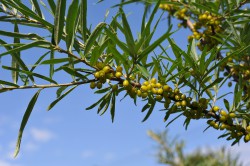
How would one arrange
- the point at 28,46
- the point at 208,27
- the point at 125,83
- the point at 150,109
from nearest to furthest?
1. the point at 28,46
2. the point at 125,83
3. the point at 150,109
4. the point at 208,27

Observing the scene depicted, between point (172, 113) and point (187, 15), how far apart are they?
0.89 metres

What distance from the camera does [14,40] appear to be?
857 mm

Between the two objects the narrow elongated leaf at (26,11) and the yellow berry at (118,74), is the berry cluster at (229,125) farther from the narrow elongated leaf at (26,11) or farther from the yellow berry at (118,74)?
the narrow elongated leaf at (26,11)

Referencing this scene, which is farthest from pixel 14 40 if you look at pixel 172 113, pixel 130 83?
pixel 172 113

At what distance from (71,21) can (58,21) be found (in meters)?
0.03

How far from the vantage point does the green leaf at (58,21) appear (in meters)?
0.74

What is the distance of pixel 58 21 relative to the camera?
762mm

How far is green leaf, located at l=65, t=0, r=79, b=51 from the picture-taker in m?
0.74

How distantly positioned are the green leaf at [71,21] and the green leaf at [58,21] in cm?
1

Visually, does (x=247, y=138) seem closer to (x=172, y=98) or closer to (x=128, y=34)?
(x=172, y=98)

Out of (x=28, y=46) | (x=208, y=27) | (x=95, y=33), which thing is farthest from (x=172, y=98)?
(x=208, y=27)

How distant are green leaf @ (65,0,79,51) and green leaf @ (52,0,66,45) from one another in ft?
0.05

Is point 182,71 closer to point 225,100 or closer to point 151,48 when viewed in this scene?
point 151,48

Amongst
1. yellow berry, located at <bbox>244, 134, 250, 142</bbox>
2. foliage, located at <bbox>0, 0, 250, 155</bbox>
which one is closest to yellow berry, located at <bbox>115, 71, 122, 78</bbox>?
foliage, located at <bbox>0, 0, 250, 155</bbox>
